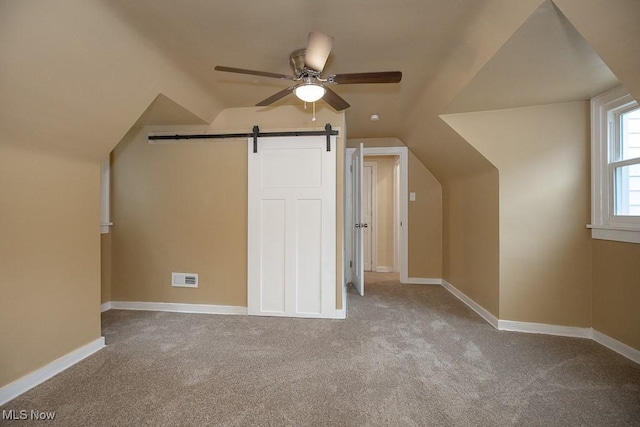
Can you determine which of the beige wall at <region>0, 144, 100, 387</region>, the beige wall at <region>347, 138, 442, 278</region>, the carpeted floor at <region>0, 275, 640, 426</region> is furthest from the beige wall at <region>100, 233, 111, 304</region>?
the beige wall at <region>347, 138, 442, 278</region>

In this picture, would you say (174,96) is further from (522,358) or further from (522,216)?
(522,358)

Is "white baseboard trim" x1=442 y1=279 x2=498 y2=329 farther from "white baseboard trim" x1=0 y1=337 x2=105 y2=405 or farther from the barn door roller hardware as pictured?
"white baseboard trim" x1=0 y1=337 x2=105 y2=405

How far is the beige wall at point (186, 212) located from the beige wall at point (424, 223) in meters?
1.93

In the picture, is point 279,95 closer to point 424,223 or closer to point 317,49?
point 317,49

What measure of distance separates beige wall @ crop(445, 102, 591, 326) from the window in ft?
0.30

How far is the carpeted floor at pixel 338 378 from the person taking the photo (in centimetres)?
153

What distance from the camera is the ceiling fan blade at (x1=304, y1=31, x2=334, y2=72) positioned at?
147 centimetres

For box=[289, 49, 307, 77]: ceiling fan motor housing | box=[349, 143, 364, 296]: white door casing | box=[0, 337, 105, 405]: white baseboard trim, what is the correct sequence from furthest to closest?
box=[349, 143, 364, 296]: white door casing → box=[289, 49, 307, 77]: ceiling fan motor housing → box=[0, 337, 105, 405]: white baseboard trim

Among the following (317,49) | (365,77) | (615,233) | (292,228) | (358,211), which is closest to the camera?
(317,49)

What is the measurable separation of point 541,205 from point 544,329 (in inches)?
44.9

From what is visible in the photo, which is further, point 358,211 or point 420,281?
point 420,281

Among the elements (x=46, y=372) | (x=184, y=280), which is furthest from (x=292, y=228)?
(x=46, y=372)

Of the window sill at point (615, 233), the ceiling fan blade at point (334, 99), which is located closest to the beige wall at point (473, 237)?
the window sill at point (615, 233)

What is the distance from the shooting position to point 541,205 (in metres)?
2.56
